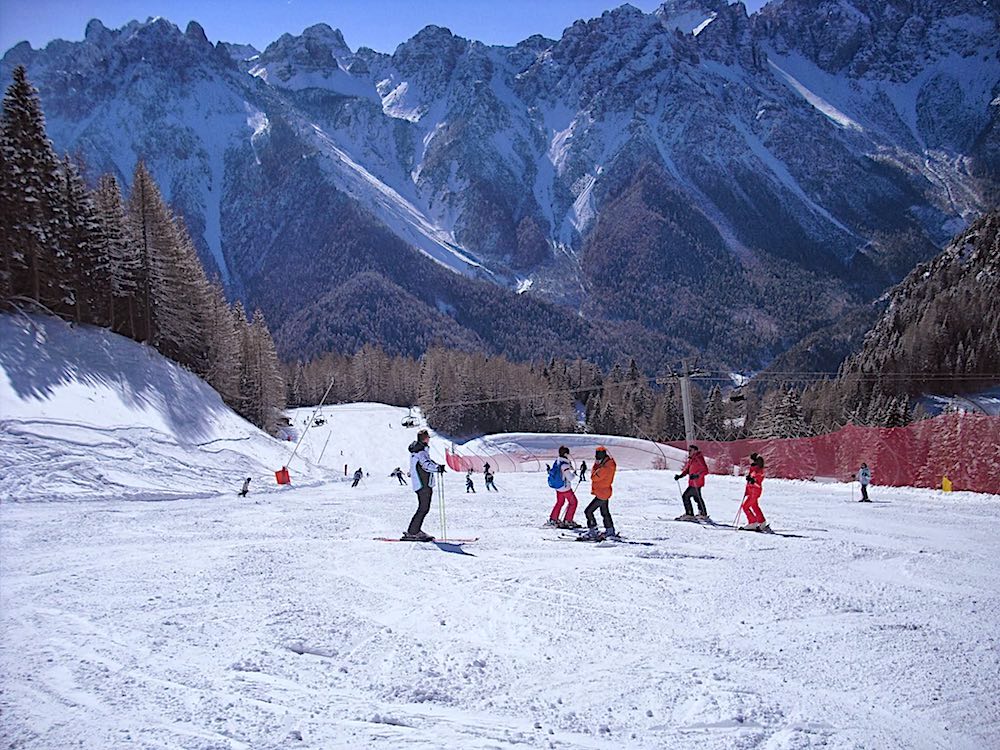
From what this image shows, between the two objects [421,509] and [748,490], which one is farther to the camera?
[748,490]

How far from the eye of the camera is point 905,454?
2680cm

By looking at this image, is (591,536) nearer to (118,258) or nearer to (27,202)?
(27,202)

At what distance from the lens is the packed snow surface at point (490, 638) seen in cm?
419

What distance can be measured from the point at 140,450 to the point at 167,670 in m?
18.1

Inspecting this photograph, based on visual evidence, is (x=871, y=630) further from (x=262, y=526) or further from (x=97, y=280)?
(x=97, y=280)

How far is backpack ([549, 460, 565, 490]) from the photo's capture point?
1315 centimetres

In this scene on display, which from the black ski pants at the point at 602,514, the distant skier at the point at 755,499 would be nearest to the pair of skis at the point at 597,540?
the black ski pants at the point at 602,514

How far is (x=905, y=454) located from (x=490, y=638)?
27.2m

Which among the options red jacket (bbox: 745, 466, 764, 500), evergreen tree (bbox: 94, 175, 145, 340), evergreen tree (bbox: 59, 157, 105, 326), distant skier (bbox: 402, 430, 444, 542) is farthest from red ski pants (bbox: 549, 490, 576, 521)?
evergreen tree (bbox: 94, 175, 145, 340)

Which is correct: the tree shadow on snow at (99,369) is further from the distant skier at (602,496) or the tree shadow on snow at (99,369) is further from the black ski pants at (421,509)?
the distant skier at (602,496)

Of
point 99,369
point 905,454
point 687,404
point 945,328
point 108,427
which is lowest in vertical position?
point 108,427

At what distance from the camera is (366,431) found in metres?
78.2

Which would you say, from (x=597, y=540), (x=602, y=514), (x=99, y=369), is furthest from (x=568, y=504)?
(x=99, y=369)

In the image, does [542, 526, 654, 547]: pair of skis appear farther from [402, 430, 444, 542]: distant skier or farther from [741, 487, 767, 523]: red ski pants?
[741, 487, 767, 523]: red ski pants
